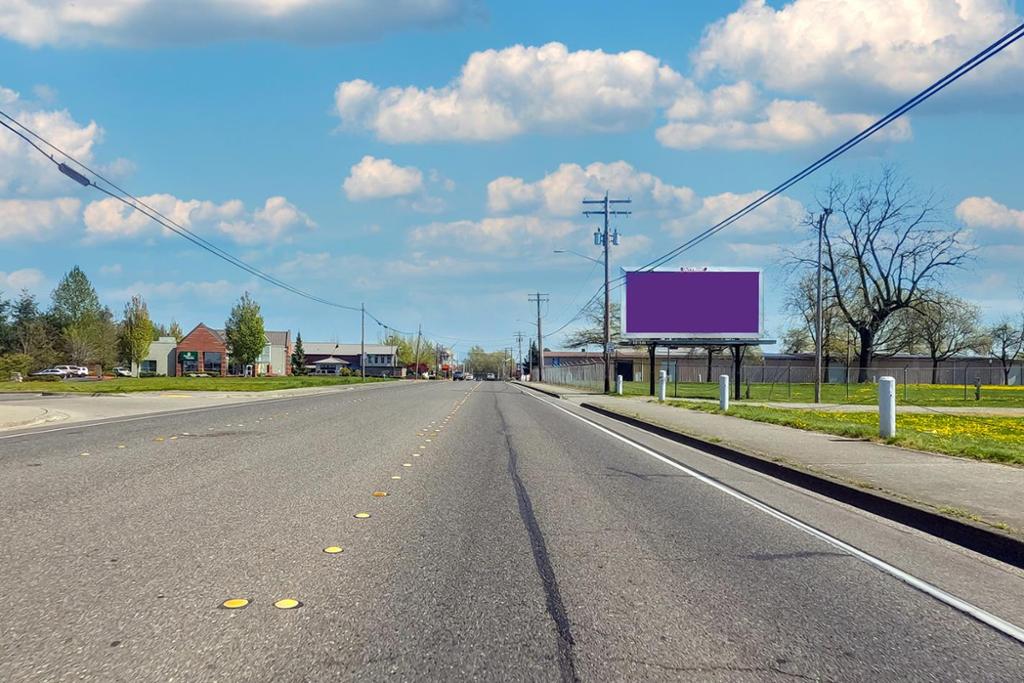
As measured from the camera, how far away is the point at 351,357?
17962 centimetres

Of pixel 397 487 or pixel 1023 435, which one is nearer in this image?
A: pixel 397 487

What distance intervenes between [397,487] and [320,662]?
576cm

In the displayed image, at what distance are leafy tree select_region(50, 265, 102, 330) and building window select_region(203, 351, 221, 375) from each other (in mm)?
18577

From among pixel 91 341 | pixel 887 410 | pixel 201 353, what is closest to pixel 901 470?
pixel 887 410

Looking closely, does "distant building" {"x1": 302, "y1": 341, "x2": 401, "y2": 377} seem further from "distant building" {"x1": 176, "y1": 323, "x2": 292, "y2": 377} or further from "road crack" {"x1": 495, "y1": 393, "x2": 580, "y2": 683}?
"road crack" {"x1": 495, "y1": 393, "x2": 580, "y2": 683}

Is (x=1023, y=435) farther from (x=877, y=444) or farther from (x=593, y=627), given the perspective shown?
(x=593, y=627)

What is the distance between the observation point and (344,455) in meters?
13.2

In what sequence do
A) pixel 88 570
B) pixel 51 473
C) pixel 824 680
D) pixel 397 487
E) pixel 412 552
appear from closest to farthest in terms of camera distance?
pixel 824 680 < pixel 88 570 < pixel 412 552 < pixel 397 487 < pixel 51 473

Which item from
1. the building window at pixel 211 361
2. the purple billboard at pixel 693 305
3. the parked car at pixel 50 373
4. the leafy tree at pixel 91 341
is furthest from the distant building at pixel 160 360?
the purple billboard at pixel 693 305

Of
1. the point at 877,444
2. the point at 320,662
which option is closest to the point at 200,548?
the point at 320,662

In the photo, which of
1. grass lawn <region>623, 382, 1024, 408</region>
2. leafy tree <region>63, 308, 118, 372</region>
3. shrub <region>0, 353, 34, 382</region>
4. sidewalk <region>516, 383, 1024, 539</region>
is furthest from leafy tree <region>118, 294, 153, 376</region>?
sidewalk <region>516, 383, 1024, 539</region>

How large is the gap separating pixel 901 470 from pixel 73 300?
104522 mm

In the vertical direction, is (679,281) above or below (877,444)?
above

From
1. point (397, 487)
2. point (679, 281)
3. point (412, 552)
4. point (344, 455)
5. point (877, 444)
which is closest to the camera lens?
point (412, 552)
